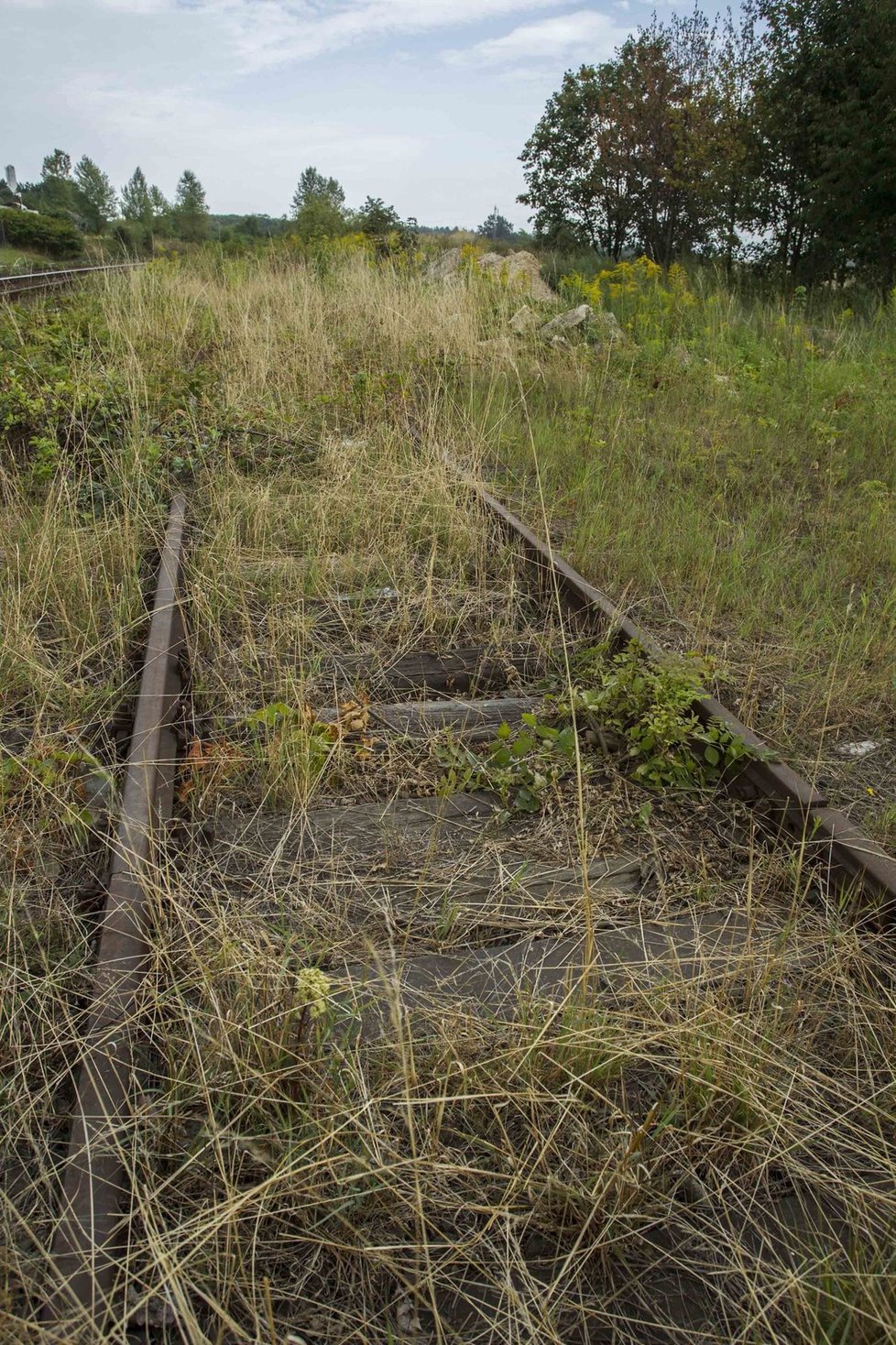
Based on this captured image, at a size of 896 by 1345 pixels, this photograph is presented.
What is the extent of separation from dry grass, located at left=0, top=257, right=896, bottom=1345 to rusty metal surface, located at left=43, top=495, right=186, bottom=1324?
0.04 metres

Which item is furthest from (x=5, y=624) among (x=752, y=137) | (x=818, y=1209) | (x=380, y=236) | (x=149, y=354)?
(x=752, y=137)

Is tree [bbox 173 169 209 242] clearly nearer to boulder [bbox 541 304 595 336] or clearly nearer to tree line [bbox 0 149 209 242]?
tree line [bbox 0 149 209 242]

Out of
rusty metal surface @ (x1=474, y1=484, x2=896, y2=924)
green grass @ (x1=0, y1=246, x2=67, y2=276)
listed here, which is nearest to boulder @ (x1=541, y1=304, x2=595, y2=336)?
rusty metal surface @ (x1=474, y1=484, x2=896, y2=924)

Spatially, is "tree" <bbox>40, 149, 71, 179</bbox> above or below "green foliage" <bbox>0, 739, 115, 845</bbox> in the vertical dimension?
above

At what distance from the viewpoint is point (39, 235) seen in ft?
126

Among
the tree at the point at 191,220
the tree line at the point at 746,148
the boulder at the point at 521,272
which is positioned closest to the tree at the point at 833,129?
the tree line at the point at 746,148

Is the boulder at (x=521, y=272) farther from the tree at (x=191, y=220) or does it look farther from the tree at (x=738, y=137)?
the tree at (x=191, y=220)

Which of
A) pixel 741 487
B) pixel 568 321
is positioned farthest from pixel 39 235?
pixel 741 487

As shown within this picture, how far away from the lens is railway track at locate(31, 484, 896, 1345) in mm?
1561

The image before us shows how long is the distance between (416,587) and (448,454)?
1854 millimetres

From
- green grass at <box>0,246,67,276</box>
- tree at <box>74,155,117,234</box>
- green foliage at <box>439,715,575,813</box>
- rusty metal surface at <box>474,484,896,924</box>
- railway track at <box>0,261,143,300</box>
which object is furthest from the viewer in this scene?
tree at <box>74,155,117,234</box>

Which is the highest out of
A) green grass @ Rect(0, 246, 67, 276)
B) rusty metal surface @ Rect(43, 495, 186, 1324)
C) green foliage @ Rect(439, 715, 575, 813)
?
green grass @ Rect(0, 246, 67, 276)

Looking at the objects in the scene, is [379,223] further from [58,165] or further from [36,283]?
[58,165]

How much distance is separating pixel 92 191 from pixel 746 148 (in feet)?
283
